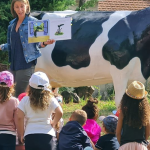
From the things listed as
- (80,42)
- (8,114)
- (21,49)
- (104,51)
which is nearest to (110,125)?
(8,114)

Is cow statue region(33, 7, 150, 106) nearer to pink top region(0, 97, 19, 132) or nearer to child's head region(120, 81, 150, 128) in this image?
child's head region(120, 81, 150, 128)

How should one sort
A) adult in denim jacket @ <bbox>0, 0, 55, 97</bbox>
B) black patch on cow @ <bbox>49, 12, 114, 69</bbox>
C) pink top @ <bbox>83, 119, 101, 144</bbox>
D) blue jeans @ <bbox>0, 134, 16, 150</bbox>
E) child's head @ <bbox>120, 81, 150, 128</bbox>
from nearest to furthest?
child's head @ <bbox>120, 81, 150, 128</bbox> < blue jeans @ <bbox>0, 134, 16, 150</bbox> < pink top @ <bbox>83, 119, 101, 144</bbox> < adult in denim jacket @ <bbox>0, 0, 55, 97</bbox> < black patch on cow @ <bbox>49, 12, 114, 69</bbox>

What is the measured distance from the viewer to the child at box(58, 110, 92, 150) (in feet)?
13.3

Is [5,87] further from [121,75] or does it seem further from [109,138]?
[121,75]

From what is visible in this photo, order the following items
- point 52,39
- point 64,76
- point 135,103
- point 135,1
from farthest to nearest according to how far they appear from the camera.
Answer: point 135,1 < point 64,76 < point 52,39 < point 135,103

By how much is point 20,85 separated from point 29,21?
813 millimetres

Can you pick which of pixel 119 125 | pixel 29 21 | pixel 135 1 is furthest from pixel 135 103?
pixel 135 1

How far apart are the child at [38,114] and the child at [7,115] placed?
0.16m

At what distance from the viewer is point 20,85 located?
4863 mm

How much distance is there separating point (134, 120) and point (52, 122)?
0.83 meters

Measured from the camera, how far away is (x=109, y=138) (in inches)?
162

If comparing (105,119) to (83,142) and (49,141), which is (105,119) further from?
(49,141)

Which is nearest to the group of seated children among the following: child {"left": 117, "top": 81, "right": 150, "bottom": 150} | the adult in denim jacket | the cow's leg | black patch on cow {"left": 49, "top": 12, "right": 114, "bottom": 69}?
child {"left": 117, "top": 81, "right": 150, "bottom": 150}

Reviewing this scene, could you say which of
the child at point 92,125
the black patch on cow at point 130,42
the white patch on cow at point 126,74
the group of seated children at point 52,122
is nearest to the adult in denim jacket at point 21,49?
the group of seated children at point 52,122
